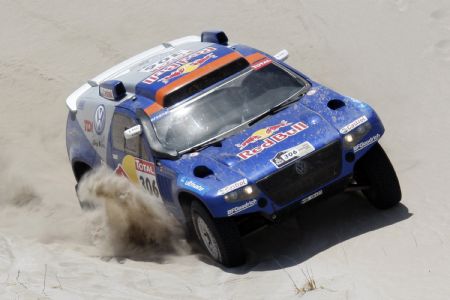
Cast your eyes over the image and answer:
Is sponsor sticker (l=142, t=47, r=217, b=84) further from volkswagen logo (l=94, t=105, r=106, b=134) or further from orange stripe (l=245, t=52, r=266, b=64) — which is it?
volkswagen logo (l=94, t=105, r=106, b=134)

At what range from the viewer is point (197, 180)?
8594 millimetres

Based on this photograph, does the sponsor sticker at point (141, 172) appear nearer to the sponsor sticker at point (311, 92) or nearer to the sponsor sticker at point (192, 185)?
the sponsor sticker at point (192, 185)

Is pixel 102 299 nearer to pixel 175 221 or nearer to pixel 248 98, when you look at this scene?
pixel 175 221

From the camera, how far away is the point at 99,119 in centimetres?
1057

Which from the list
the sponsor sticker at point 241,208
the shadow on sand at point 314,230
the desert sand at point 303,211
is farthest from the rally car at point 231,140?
the desert sand at point 303,211

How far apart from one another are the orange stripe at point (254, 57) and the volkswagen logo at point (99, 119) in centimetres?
161

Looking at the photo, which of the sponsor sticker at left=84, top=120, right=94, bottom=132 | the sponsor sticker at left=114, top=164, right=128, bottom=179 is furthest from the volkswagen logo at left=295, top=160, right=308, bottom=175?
the sponsor sticker at left=84, top=120, right=94, bottom=132

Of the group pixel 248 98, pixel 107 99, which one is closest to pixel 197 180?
pixel 248 98

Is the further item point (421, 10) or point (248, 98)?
point (421, 10)

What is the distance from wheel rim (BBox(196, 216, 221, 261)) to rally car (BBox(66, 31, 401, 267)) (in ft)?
0.05

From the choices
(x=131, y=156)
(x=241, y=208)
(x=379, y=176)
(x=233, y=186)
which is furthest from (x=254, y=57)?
(x=241, y=208)

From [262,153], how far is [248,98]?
1062 mm

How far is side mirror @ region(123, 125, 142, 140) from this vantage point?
371 inches

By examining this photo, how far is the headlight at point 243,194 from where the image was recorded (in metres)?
8.30
